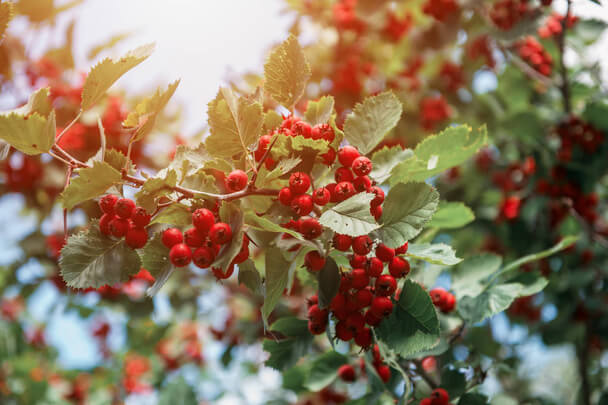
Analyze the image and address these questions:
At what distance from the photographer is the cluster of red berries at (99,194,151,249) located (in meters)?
1.11

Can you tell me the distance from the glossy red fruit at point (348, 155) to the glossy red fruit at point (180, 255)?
47 cm

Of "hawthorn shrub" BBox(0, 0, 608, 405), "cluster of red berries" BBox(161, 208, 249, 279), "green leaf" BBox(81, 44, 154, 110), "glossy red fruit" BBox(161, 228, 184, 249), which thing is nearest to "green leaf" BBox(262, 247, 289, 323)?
"hawthorn shrub" BBox(0, 0, 608, 405)

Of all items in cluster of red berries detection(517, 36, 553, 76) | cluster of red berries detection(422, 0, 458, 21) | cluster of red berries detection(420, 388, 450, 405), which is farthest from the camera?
cluster of red berries detection(422, 0, 458, 21)

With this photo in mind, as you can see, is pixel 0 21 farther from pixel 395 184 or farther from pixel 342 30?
pixel 342 30

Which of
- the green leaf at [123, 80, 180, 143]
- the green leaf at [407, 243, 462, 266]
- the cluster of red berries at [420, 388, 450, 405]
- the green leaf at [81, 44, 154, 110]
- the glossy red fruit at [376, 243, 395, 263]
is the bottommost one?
the cluster of red berries at [420, 388, 450, 405]

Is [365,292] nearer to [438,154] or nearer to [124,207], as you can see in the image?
[438,154]

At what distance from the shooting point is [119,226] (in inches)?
44.6

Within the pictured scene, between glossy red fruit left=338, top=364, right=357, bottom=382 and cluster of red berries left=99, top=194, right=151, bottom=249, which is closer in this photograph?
cluster of red berries left=99, top=194, right=151, bottom=249

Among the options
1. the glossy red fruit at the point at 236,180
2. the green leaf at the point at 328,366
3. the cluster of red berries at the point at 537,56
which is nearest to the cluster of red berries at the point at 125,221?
the glossy red fruit at the point at 236,180

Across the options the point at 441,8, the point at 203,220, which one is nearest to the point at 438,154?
the point at 203,220

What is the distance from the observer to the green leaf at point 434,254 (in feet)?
3.97

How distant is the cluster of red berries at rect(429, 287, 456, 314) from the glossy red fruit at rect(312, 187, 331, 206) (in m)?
0.69

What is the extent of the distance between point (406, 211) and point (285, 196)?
1.06 feet

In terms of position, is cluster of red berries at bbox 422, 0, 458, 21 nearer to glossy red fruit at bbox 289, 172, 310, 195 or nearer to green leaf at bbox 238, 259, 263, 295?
glossy red fruit at bbox 289, 172, 310, 195
